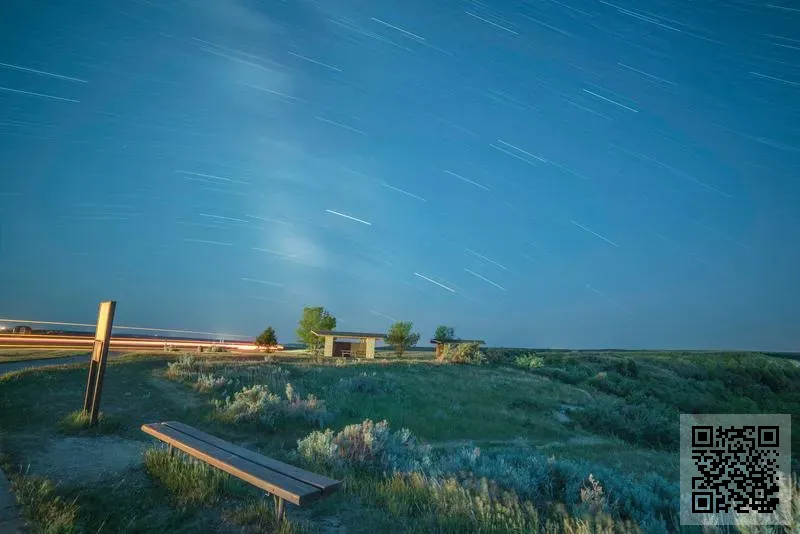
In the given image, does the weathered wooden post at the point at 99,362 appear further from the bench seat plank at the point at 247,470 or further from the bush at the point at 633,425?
the bush at the point at 633,425

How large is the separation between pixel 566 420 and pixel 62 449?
17019 mm

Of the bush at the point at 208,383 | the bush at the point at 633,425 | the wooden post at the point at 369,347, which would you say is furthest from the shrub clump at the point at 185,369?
the wooden post at the point at 369,347

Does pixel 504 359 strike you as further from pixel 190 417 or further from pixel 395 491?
pixel 395 491

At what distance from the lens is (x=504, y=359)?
1613 inches

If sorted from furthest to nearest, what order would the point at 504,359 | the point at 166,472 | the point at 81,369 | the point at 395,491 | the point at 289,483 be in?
the point at 504,359, the point at 81,369, the point at 166,472, the point at 395,491, the point at 289,483

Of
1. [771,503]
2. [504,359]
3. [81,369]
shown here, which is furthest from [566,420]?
[504,359]

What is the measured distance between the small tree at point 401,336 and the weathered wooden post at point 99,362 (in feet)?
146

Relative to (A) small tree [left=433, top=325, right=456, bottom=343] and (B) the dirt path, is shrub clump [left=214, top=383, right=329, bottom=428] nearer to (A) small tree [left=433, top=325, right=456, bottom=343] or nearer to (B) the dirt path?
(B) the dirt path

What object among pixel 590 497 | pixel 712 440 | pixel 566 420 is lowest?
pixel 566 420

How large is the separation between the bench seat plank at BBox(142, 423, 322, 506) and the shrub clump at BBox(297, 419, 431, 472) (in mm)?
1676

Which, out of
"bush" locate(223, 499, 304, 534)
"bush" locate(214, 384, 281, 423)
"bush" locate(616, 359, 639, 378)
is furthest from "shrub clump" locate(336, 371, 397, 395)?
"bush" locate(616, 359, 639, 378)

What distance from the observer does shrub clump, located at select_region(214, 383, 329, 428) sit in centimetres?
1070

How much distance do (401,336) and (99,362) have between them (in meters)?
46.4

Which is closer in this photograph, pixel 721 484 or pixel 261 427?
pixel 721 484
